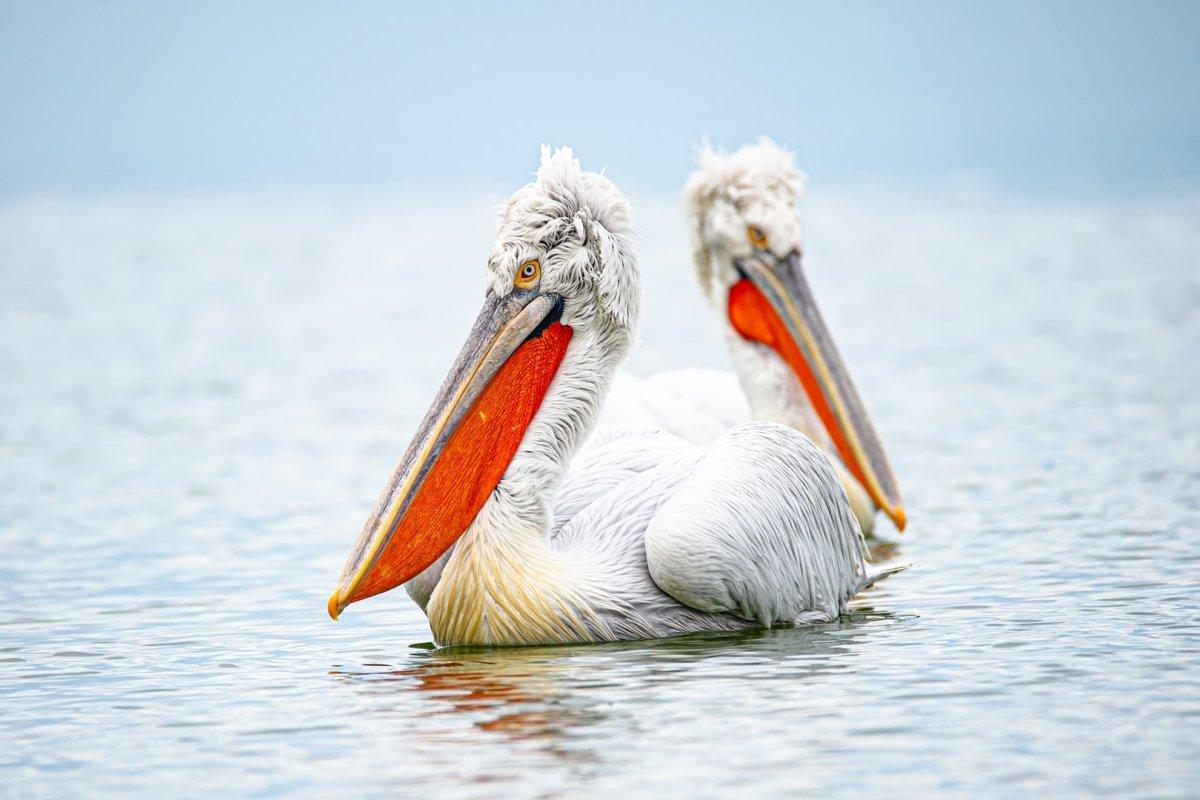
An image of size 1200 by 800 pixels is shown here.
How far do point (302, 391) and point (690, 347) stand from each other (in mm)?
3491

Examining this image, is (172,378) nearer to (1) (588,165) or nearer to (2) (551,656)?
(2) (551,656)

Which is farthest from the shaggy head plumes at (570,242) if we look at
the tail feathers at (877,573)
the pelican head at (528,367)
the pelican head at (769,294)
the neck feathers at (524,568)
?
the pelican head at (769,294)

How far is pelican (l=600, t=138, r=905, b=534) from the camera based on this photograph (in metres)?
8.18

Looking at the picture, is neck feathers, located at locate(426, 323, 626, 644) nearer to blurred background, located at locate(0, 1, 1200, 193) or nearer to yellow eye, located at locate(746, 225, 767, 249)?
yellow eye, located at locate(746, 225, 767, 249)

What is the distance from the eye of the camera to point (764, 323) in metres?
8.44

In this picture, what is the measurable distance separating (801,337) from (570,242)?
255 cm

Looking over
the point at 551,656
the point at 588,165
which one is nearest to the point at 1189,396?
the point at 551,656

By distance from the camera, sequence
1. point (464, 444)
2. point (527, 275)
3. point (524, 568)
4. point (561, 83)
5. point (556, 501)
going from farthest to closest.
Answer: point (561, 83), point (556, 501), point (527, 275), point (464, 444), point (524, 568)

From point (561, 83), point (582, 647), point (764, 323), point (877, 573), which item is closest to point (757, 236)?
point (764, 323)

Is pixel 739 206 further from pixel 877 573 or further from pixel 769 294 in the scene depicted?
pixel 877 573

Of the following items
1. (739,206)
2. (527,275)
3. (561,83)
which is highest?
(561,83)

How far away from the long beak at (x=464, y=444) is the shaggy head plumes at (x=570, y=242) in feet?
0.23

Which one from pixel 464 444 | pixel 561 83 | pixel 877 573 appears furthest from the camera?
pixel 561 83

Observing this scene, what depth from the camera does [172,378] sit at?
14.1 metres
